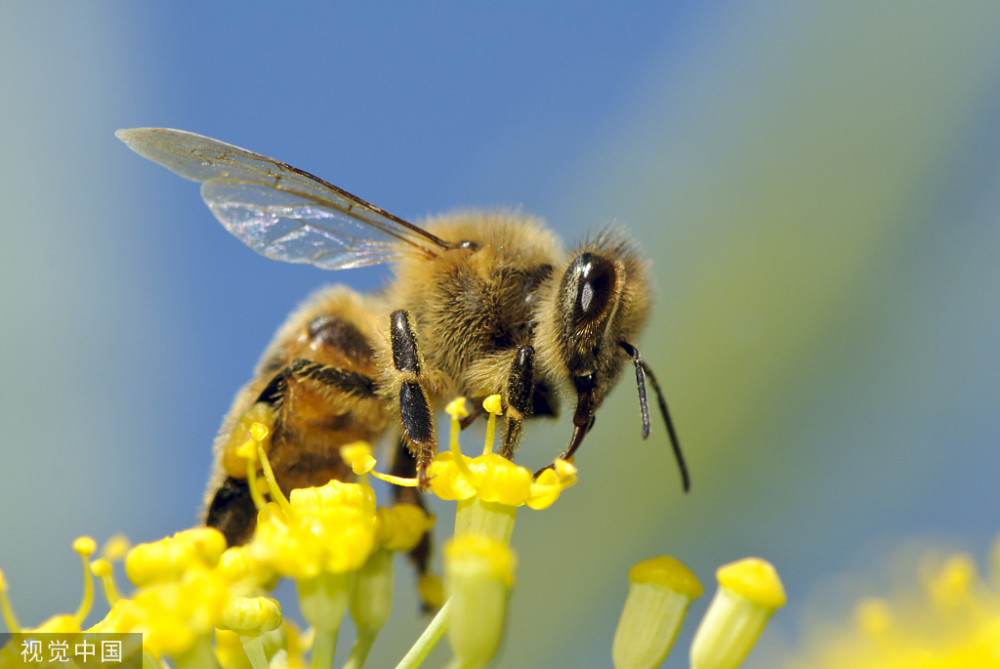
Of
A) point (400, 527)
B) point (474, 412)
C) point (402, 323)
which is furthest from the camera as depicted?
point (474, 412)

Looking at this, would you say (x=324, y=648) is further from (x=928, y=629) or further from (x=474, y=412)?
(x=928, y=629)

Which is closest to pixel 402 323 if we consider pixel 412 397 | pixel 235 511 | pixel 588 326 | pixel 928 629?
pixel 412 397

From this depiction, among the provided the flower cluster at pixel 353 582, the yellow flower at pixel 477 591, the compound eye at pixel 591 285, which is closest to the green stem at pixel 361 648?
the flower cluster at pixel 353 582

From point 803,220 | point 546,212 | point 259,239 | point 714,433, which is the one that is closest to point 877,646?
point 714,433

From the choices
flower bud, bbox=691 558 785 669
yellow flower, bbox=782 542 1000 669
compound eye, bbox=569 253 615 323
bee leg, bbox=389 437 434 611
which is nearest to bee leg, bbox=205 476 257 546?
bee leg, bbox=389 437 434 611

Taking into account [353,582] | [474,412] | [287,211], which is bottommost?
[353,582]

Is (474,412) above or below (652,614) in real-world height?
above
